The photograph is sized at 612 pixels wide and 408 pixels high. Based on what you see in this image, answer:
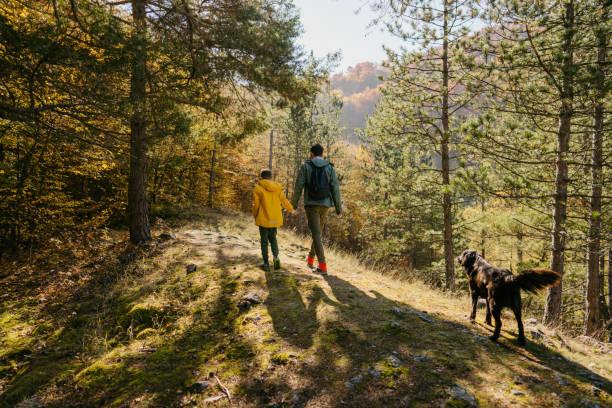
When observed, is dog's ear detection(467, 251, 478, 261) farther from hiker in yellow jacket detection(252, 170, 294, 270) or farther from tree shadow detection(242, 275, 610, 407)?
hiker in yellow jacket detection(252, 170, 294, 270)

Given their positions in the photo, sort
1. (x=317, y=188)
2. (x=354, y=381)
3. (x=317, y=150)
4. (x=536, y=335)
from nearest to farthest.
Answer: (x=354, y=381)
(x=536, y=335)
(x=317, y=188)
(x=317, y=150)

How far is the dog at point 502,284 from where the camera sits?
3446mm

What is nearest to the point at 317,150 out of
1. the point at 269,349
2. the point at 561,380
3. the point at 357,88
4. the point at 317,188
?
the point at 317,188

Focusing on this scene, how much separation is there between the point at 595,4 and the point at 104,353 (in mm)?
9545

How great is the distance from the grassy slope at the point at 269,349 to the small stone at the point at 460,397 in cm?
4

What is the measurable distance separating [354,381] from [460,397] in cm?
90

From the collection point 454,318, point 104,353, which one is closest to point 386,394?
point 454,318

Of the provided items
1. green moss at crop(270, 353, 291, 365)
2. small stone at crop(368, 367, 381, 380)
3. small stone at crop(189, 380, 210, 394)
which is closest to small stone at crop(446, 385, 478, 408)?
small stone at crop(368, 367, 381, 380)

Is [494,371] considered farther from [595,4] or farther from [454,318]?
[595,4]

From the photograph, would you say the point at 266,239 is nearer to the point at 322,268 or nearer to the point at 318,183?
the point at 322,268

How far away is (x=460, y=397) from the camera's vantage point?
9.34 feet

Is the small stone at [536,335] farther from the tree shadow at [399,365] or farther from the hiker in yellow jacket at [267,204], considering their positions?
the hiker in yellow jacket at [267,204]

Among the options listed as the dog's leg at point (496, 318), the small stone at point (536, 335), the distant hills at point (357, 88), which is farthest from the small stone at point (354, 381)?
the distant hills at point (357, 88)

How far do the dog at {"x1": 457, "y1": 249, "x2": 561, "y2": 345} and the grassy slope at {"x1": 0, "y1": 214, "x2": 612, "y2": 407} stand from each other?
0.34m
